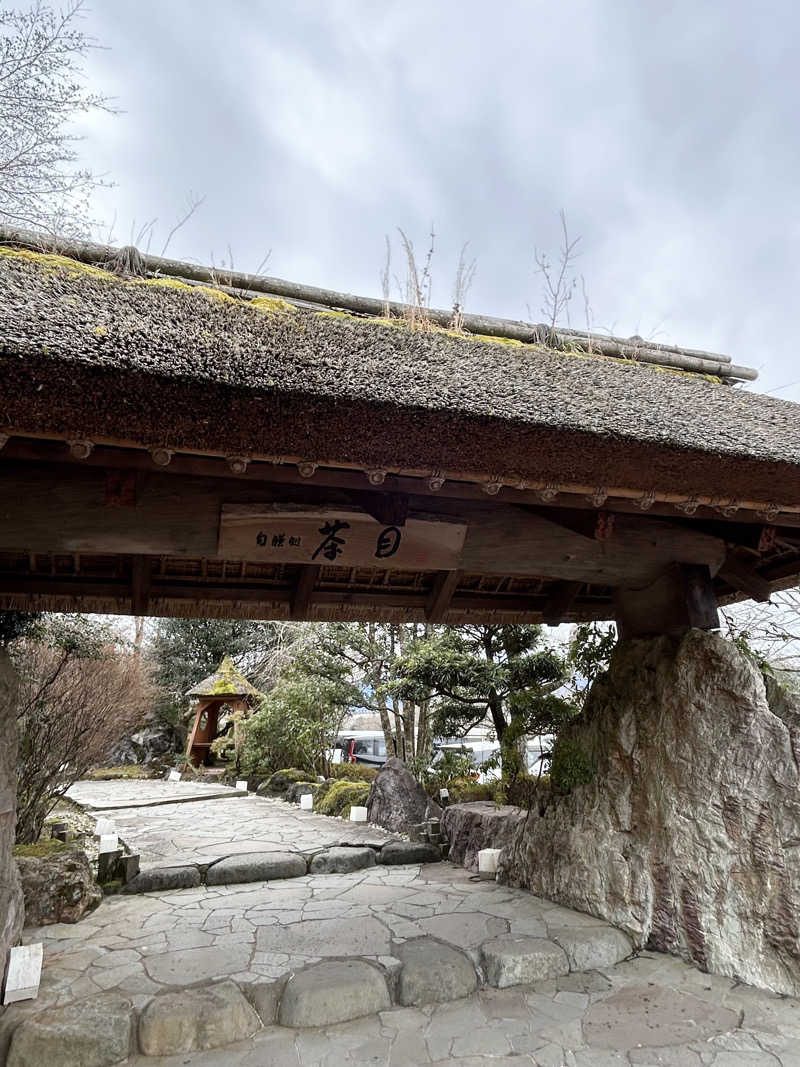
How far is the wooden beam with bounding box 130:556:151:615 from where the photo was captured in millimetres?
4312

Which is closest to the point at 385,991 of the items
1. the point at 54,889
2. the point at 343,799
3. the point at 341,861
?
the point at 54,889

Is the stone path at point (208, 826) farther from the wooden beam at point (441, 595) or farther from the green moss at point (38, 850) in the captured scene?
the wooden beam at point (441, 595)

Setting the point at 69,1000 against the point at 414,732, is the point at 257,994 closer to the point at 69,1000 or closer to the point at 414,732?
the point at 69,1000

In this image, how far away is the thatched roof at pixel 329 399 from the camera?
2.51 m

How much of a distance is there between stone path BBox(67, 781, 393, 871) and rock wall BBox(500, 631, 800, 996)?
3615 millimetres

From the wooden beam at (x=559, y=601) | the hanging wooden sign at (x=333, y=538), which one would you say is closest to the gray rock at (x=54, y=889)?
the hanging wooden sign at (x=333, y=538)

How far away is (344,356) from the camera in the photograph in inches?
121

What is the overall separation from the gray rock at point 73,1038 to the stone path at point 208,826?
3030 millimetres

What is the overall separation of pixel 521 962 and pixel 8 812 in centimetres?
335

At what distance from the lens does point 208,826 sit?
27.3 ft

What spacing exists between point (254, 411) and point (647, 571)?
3.48 metres

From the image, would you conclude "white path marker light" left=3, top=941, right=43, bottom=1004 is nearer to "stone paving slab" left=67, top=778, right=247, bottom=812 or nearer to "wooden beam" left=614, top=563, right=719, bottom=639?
"wooden beam" left=614, top=563, right=719, bottom=639

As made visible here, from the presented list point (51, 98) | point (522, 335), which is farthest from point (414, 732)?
point (51, 98)

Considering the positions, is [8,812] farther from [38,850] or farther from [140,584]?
[38,850]
